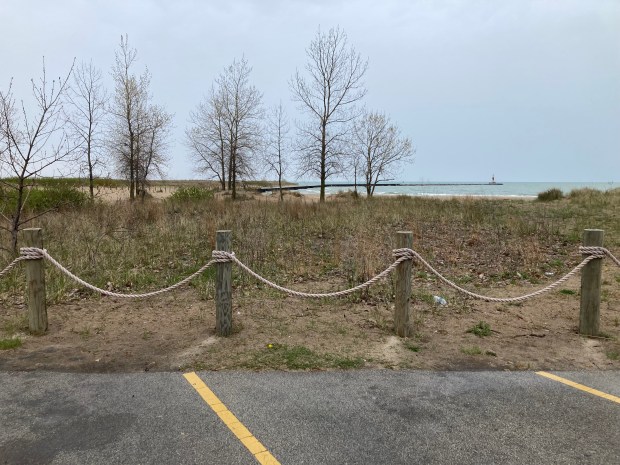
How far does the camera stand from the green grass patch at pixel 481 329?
5.58 m

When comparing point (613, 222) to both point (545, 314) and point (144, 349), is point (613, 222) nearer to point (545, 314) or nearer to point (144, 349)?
point (545, 314)

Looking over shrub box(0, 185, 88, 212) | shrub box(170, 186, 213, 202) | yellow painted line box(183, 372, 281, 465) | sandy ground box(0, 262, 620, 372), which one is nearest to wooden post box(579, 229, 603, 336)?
sandy ground box(0, 262, 620, 372)

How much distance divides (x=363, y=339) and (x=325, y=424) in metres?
2.02

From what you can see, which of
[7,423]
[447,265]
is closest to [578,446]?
[7,423]

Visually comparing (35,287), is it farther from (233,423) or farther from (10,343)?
(233,423)

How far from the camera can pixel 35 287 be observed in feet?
17.3

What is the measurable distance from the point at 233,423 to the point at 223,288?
206cm

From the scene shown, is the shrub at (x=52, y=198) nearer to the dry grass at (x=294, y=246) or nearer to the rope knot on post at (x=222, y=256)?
the dry grass at (x=294, y=246)

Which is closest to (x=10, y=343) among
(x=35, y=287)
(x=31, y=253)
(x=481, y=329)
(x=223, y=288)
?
(x=35, y=287)

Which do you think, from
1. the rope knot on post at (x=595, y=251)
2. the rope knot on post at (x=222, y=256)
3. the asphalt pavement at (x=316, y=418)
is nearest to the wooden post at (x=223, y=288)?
the rope knot on post at (x=222, y=256)

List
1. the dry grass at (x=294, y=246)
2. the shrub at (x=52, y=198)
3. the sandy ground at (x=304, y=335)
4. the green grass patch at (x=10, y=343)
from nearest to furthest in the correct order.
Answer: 1. the sandy ground at (x=304, y=335)
2. the green grass patch at (x=10, y=343)
3. the dry grass at (x=294, y=246)
4. the shrub at (x=52, y=198)

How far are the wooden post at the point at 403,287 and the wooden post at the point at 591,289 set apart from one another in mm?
2133

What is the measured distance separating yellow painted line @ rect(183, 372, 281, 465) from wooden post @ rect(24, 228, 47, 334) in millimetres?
2351

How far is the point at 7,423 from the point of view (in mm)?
3318
